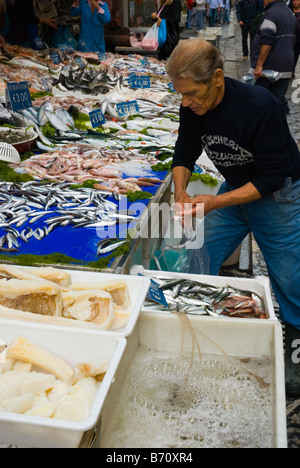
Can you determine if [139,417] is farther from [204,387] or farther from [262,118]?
[262,118]

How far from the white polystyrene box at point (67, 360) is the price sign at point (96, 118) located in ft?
14.3

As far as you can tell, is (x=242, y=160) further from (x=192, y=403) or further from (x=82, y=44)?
(x=82, y=44)

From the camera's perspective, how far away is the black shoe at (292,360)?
3.10 metres

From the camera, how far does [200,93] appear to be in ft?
8.09

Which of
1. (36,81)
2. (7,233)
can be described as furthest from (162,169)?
(36,81)

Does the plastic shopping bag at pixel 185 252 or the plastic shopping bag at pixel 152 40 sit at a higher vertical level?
the plastic shopping bag at pixel 152 40

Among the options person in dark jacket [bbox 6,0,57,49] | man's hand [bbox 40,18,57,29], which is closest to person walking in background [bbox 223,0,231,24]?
man's hand [bbox 40,18,57,29]

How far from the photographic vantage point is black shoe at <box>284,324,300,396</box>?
122 inches

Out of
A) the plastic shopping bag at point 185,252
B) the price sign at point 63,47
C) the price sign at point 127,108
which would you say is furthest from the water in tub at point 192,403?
the price sign at point 63,47

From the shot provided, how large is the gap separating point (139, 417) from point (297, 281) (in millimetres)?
1559

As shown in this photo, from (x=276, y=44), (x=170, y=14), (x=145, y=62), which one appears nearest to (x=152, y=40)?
(x=145, y=62)

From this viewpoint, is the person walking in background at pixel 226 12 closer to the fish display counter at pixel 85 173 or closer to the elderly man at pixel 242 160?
the fish display counter at pixel 85 173

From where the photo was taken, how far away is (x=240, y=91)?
2.61 m

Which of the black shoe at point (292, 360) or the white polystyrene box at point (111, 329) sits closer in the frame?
the white polystyrene box at point (111, 329)
